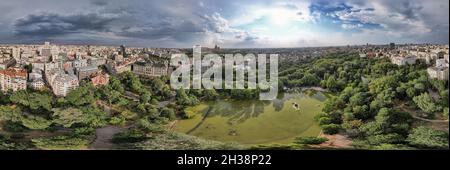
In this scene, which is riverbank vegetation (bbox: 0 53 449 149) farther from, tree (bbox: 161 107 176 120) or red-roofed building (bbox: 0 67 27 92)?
red-roofed building (bbox: 0 67 27 92)

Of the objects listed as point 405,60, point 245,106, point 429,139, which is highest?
point 405,60

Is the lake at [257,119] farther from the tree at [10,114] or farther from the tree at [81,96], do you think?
the tree at [10,114]

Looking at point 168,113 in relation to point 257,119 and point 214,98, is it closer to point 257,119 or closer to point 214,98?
point 214,98

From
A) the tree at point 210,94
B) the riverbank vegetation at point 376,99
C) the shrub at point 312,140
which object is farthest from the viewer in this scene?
the tree at point 210,94

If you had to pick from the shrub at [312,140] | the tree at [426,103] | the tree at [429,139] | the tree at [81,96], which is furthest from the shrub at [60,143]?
the tree at [426,103]

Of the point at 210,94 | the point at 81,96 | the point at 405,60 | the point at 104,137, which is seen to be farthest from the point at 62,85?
the point at 405,60
